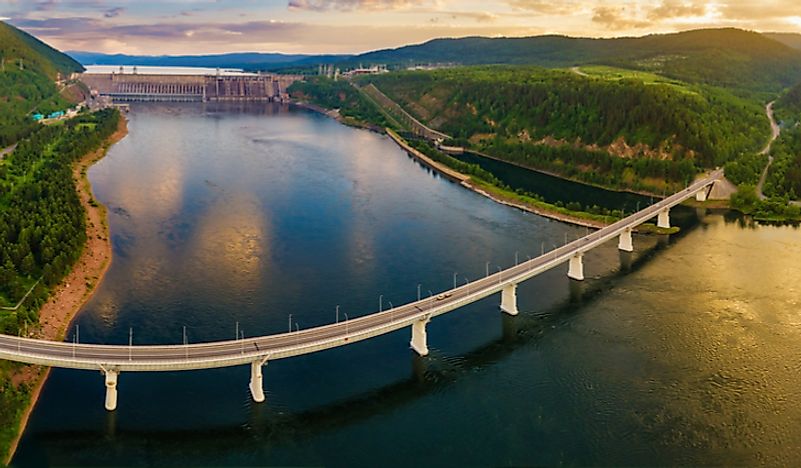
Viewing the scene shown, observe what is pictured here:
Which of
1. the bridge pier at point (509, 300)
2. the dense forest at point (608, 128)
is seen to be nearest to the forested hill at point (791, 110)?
the dense forest at point (608, 128)

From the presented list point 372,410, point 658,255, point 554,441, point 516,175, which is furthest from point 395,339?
point 516,175

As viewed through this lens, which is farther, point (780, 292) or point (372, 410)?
point (780, 292)

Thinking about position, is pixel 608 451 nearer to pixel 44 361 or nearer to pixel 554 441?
pixel 554 441

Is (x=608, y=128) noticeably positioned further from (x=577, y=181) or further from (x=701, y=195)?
(x=701, y=195)

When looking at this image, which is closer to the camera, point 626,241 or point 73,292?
point 73,292

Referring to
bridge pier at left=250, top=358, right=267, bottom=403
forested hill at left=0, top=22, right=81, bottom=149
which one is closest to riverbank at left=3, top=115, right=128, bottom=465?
bridge pier at left=250, top=358, right=267, bottom=403

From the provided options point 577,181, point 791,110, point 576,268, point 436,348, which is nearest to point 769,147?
point 577,181

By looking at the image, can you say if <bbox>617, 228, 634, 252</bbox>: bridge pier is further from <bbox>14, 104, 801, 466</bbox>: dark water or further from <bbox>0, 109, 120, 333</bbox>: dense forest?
<bbox>0, 109, 120, 333</bbox>: dense forest
